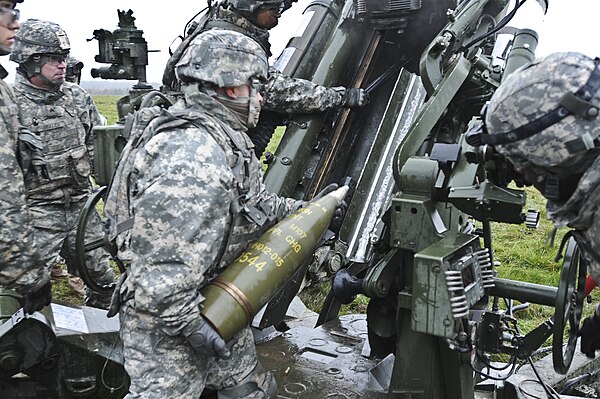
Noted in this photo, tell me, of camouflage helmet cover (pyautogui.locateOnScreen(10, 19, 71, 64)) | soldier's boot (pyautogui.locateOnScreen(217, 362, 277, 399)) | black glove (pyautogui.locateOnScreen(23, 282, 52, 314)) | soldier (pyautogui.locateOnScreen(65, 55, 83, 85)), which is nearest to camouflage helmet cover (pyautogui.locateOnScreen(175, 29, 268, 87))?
soldier's boot (pyautogui.locateOnScreen(217, 362, 277, 399))

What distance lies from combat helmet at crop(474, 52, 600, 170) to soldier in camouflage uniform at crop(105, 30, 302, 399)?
110 cm

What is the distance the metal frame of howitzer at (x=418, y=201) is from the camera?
297 cm

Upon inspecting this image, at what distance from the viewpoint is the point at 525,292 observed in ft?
11.3

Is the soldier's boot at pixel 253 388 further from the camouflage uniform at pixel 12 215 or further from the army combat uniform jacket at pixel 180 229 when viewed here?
the camouflage uniform at pixel 12 215

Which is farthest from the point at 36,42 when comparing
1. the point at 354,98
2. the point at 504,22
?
the point at 504,22

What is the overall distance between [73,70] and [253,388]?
16.9 ft

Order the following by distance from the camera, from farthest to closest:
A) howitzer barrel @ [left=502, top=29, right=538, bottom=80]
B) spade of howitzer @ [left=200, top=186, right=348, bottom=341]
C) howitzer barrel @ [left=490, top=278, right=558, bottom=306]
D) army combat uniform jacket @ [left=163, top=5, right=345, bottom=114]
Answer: army combat uniform jacket @ [left=163, top=5, right=345, bottom=114] → howitzer barrel @ [left=502, top=29, right=538, bottom=80] → howitzer barrel @ [left=490, top=278, right=558, bottom=306] → spade of howitzer @ [left=200, top=186, right=348, bottom=341]

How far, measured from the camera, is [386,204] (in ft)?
14.4

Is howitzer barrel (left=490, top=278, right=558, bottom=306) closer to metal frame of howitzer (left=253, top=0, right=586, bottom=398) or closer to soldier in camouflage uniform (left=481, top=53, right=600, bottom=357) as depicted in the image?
metal frame of howitzer (left=253, top=0, right=586, bottom=398)

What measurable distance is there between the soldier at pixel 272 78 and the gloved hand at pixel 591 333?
2.43 m

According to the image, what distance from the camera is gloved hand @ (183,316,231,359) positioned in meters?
2.60

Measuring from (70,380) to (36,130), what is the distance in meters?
2.02

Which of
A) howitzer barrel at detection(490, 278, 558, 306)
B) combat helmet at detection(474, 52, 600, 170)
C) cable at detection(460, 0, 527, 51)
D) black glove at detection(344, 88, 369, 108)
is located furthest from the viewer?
black glove at detection(344, 88, 369, 108)

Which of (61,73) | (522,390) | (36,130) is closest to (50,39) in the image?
(61,73)
